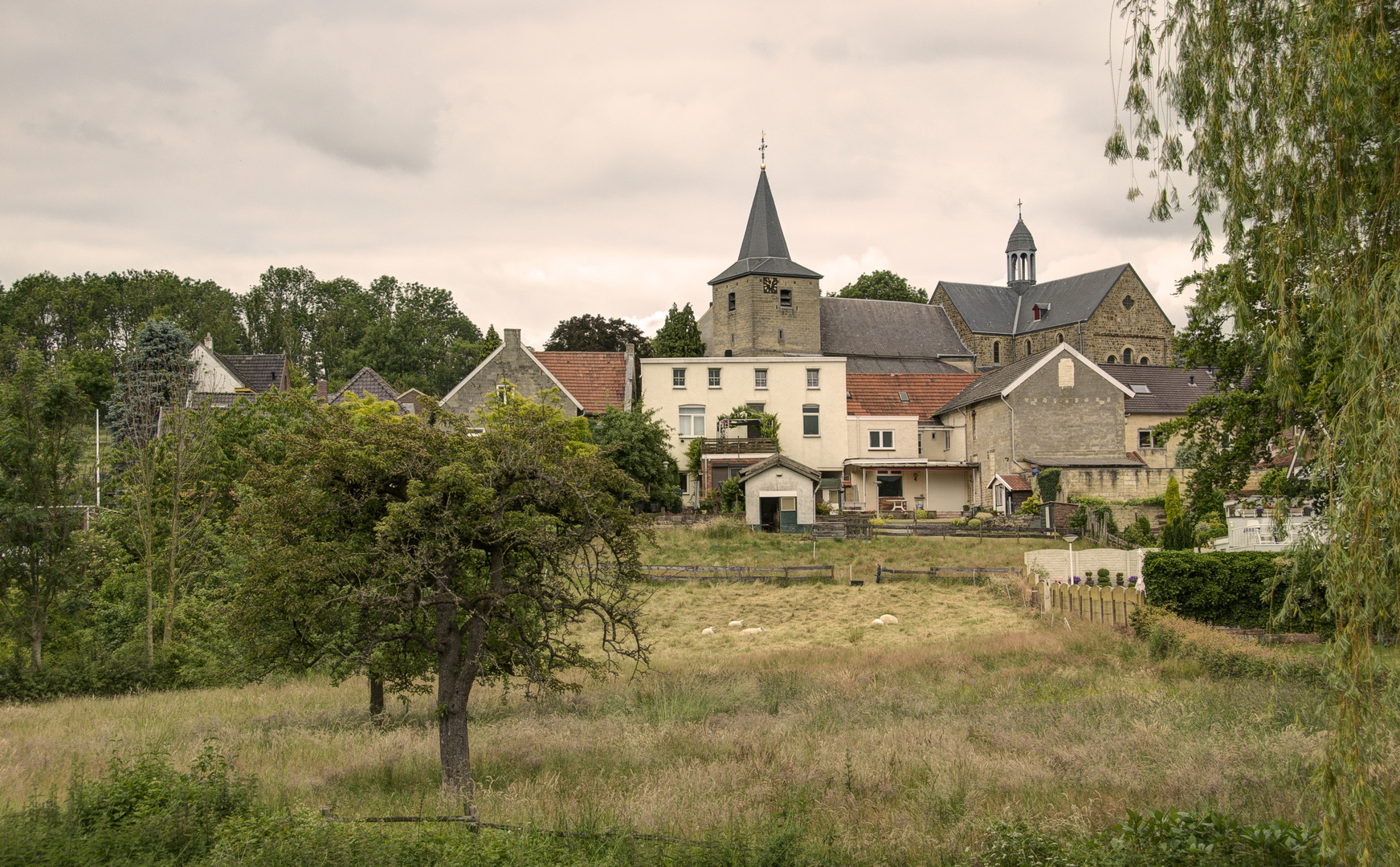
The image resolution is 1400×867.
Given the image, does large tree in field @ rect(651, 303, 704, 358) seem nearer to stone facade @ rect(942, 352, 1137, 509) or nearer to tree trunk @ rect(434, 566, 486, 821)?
stone facade @ rect(942, 352, 1137, 509)

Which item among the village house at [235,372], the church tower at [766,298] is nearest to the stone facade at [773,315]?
the church tower at [766,298]

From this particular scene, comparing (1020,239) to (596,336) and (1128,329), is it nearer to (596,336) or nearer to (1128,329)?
(1128,329)

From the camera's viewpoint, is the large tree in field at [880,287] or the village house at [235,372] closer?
the village house at [235,372]

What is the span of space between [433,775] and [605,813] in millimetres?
2924

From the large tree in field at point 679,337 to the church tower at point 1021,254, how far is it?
31.9 metres

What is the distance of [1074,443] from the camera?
40.9 metres

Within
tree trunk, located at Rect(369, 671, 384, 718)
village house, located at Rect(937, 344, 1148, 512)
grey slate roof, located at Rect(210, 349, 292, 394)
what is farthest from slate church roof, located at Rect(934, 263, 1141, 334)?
tree trunk, located at Rect(369, 671, 384, 718)

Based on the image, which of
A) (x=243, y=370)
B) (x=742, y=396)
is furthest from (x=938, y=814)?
(x=243, y=370)

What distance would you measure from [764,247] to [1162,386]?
24.2 metres

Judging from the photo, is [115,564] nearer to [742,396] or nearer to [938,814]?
[938,814]

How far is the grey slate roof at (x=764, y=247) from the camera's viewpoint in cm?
→ 5641

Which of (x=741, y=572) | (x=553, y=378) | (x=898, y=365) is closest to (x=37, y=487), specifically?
(x=741, y=572)

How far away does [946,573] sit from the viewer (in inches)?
1084

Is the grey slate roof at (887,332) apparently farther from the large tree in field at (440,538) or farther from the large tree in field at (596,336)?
the large tree in field at (440,538)
